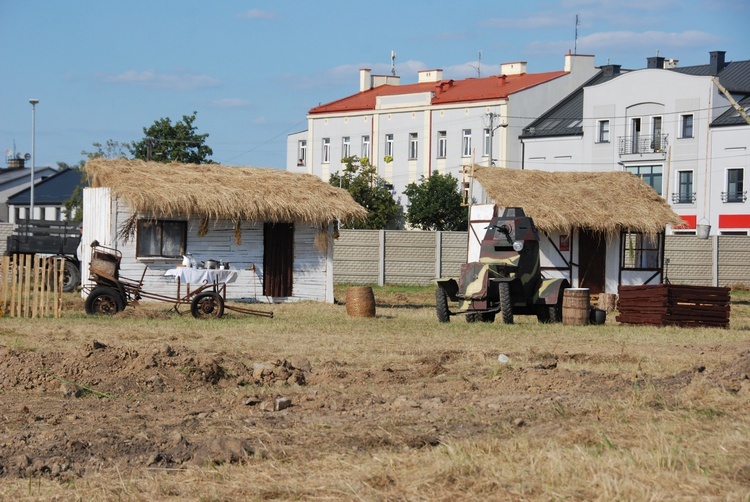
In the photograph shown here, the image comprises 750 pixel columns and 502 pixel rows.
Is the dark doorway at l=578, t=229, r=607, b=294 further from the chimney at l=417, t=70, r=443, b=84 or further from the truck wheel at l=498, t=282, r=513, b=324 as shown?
the chimney at l=417, t=70, r=443, b=84

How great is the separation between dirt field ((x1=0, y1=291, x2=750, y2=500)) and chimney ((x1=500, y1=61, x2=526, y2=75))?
47701 mm

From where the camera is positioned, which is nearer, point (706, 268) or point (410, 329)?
point (410, 329)

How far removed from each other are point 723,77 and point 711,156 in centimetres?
535

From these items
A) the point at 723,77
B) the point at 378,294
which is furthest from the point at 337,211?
the point at 723,77

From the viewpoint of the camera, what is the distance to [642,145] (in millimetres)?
51719

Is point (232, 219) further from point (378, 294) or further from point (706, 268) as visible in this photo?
point (706, 268)

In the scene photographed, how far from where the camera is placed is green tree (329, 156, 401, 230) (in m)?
55.6

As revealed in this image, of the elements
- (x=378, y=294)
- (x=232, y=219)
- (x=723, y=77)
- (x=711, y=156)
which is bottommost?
(x=378, y=294)

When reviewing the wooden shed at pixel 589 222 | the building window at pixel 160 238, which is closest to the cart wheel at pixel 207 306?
the building window at pixel 160 238

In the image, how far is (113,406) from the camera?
9820mm

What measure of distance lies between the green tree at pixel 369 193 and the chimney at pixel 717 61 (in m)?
17.9

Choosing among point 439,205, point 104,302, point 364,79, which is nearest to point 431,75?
point 364,79

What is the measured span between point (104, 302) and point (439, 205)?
116 feet

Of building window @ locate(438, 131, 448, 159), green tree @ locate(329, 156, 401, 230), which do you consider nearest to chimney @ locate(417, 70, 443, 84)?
building window @ locate(438, 131, 448, 159)
